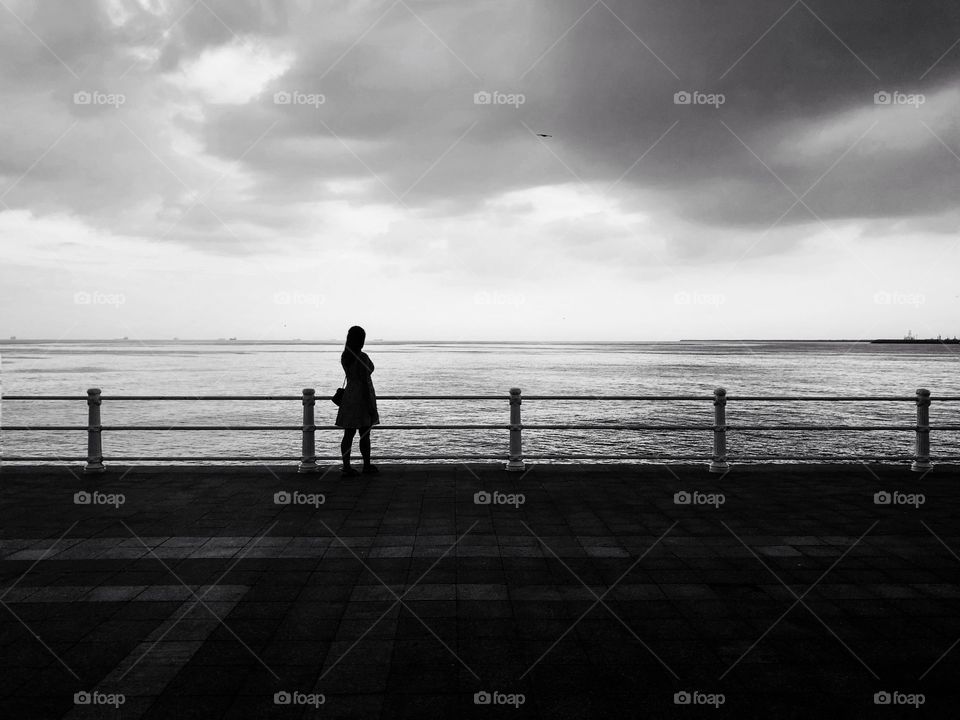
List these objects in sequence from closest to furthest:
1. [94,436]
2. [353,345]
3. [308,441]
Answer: [353,345] < [94,436] < [308,441]

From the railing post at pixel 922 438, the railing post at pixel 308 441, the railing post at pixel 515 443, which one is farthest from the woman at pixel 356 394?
the railing post at pixel 922 438

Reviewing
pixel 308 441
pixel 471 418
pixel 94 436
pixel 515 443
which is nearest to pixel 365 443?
pixel 308 441

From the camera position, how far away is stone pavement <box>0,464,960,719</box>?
315 cm

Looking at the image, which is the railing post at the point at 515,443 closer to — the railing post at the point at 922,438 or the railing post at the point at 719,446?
the railing post at the point at 719,446

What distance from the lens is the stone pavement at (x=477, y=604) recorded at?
10.3 ft

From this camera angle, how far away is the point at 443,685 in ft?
10.6

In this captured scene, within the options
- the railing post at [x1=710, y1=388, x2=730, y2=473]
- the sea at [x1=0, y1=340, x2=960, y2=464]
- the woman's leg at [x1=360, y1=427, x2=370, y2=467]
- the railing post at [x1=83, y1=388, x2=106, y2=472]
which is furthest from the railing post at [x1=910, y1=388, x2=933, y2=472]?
the railing post at [x1=83, y1=388, x2=106, y2=472]

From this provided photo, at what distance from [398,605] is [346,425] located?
14.4 ft

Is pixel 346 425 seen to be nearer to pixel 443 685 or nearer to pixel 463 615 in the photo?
pixel 463 615

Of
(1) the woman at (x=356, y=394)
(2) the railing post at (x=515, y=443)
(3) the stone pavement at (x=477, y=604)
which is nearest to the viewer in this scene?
(3) the stone pavement at (x=477, y=604)

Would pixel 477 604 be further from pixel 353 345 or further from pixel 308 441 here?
pixel 308 441

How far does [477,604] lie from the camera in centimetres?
427

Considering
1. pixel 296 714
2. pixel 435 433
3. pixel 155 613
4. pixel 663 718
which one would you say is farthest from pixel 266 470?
pixel 435 433

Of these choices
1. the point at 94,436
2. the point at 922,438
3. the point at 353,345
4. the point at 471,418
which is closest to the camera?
the point at 353,345
